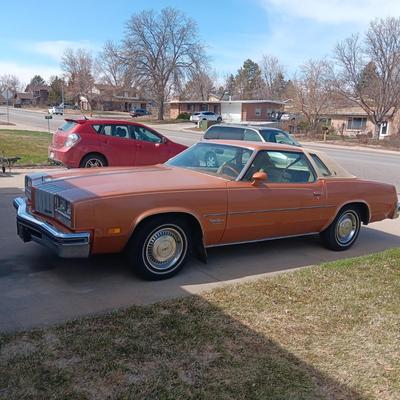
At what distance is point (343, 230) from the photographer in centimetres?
666

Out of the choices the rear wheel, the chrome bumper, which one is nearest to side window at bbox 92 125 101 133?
the rear wheel

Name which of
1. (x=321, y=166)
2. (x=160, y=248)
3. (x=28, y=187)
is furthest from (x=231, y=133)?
(x=160, y=248)

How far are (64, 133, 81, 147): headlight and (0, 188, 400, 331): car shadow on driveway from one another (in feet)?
14.8

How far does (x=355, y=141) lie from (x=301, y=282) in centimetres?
3789

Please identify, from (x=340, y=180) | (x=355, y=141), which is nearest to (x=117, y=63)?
(x=355, y=141)

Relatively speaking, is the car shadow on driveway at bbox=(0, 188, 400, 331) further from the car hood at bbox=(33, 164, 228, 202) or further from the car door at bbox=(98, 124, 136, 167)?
the car door at bbox=(98, 124, 136, 167)

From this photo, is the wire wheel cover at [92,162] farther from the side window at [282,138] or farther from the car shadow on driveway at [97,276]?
the side window at [282,138]

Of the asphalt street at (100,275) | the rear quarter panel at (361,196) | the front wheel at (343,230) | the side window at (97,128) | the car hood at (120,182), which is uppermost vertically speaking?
the side window at (97,128)

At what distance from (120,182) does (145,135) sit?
748 centimetres

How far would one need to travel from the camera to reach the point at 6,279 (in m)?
4.69

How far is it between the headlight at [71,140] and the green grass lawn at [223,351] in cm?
750

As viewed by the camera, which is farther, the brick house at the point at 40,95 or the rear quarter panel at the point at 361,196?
the brick house at the point at 40,95

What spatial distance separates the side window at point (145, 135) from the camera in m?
12.1

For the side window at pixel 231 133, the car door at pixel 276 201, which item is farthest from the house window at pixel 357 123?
the car door at pixel 276 201
